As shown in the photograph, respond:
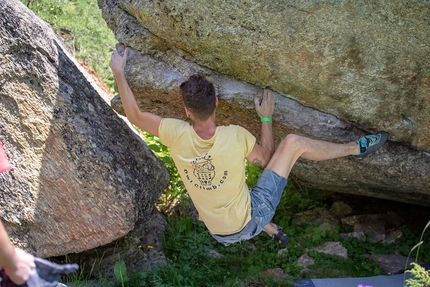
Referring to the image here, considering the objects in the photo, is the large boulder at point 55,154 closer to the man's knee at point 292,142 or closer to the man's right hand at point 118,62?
the man's right hand at point 118,62

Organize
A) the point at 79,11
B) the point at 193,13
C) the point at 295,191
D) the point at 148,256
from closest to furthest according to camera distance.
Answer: the point at 193,13 → the point at 148,256 → the point at 295,191 → the point at 79,11

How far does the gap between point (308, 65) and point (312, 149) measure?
707mm

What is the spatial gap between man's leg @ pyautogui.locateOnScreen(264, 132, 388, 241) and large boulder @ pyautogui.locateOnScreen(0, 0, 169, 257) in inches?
52.7

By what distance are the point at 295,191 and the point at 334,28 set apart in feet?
9.07

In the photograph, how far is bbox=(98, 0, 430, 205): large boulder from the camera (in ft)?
15.0

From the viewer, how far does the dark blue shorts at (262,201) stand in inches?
184

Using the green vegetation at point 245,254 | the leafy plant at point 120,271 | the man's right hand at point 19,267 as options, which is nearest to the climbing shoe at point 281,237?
the green vegetation at point 245,254

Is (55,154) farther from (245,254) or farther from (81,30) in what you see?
(81,30)

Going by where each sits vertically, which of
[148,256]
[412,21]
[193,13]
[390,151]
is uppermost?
[412,21]

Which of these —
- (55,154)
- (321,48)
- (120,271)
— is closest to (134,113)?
(55,154)

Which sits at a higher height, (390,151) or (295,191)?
(390,151)

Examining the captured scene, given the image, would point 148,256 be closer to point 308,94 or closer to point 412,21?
point 308,94

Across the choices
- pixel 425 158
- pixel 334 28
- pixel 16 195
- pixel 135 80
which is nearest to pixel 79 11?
pixel 135 80

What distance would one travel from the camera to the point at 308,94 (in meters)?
4.94
